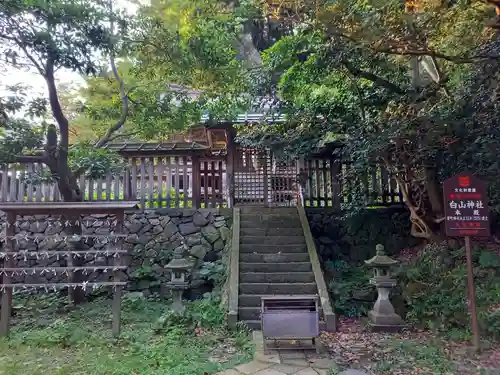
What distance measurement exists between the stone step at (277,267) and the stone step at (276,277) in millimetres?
173

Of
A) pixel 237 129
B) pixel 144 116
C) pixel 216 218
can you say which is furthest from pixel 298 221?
pixel 144 116

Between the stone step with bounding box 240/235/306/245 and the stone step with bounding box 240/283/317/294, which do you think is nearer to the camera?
the stone step with bounding box 240/283/317/294

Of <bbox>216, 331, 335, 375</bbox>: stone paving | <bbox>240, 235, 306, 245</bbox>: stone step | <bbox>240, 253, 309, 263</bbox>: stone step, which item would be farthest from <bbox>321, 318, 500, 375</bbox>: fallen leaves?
<bbox>240, 235, 306, 245</bbox>: stone step

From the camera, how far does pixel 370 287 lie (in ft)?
23.9

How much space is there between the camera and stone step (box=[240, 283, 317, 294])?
6777 mm

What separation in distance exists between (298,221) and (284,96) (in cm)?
340

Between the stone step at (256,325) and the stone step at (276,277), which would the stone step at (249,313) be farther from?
the stone step at (276,277)

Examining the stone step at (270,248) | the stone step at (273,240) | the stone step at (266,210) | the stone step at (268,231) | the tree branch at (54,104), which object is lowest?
the stone step at (270,248)

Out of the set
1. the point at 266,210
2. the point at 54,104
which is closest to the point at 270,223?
the point at 266,210

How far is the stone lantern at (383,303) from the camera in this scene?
594cm

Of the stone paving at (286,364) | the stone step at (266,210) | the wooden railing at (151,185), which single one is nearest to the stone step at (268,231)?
the stone step at (266,210)

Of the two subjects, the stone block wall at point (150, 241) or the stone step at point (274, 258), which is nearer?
the stone step at point (274, 258)

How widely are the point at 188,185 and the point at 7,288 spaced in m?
4.78

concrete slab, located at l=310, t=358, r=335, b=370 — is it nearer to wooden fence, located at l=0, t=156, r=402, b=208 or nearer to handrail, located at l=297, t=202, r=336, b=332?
handrail, located at l=297, t=202, r=336, b=332
